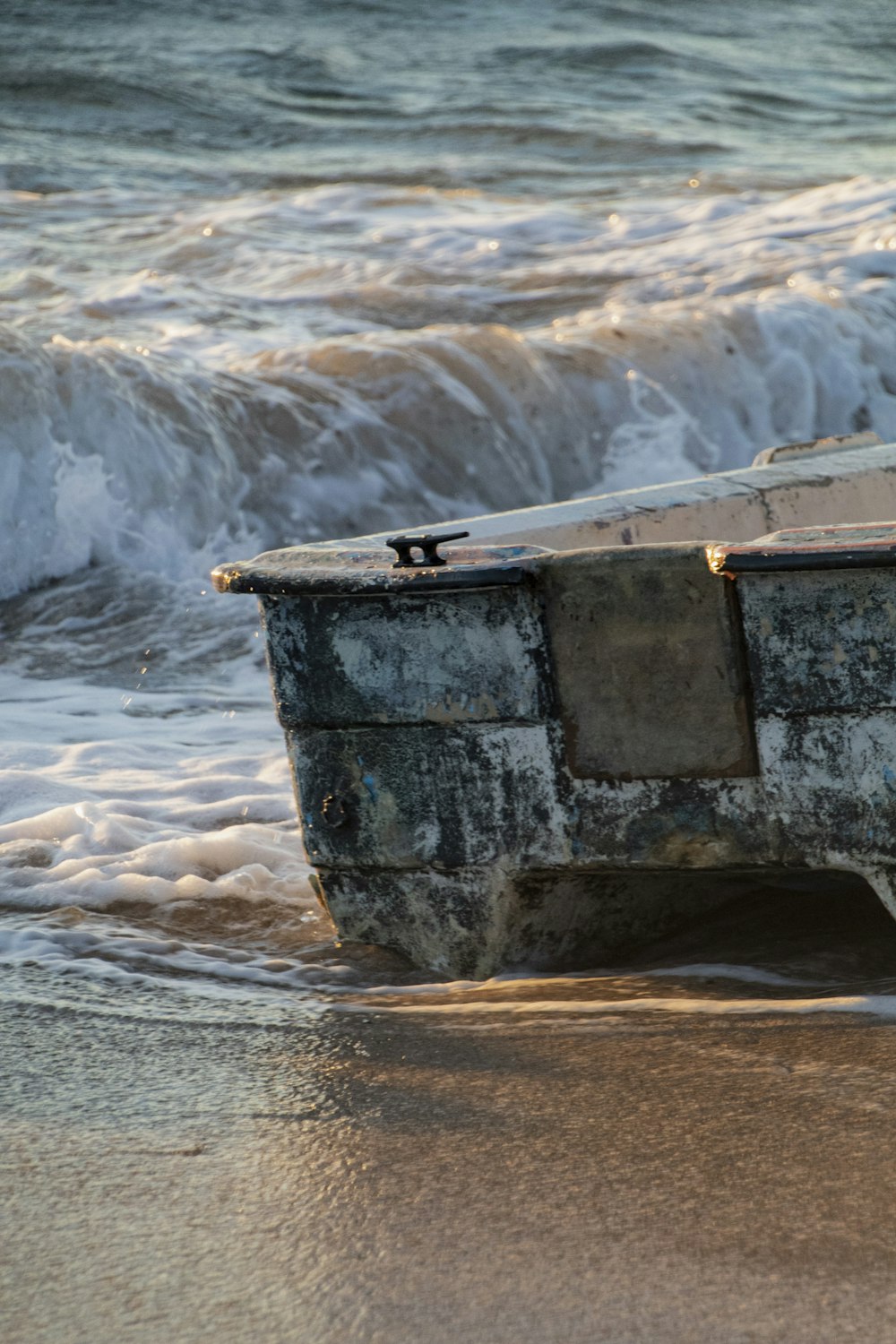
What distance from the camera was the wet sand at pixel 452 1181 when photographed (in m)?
1.70

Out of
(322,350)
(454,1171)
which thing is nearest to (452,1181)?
(454,1171)

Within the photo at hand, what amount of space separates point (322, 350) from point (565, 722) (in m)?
5.52

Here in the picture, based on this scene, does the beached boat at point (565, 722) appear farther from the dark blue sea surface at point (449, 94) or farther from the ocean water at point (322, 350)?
the dark blue sea surface at point (449, 94)

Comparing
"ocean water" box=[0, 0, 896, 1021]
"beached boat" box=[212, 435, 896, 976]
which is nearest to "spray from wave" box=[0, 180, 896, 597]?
"ocean water" box=[0, 0, 896, 1021]

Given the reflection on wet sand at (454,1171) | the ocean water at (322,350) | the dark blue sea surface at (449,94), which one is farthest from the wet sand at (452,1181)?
the dark blue sea surface at (449,94)

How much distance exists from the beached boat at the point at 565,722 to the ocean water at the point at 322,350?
0.70ft

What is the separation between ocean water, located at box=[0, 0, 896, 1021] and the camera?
10.3 ft

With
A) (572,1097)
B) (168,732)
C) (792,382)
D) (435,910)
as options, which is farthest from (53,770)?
(792,382)

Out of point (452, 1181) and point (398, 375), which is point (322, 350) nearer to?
point (398, 375)

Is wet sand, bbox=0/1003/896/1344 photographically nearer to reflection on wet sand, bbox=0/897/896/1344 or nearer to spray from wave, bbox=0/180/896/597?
reflection on wet sand, bbox=0/897/896/1344

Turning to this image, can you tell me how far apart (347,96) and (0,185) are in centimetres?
476

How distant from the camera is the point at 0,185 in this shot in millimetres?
11242

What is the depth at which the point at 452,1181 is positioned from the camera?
199 centimetres

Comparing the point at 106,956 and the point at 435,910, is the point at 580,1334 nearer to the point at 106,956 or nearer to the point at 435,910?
the point at 435,910
